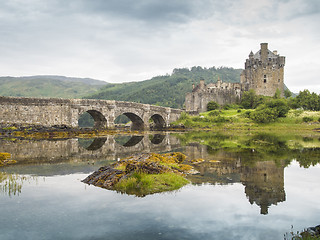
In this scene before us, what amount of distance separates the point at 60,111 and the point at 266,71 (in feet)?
164

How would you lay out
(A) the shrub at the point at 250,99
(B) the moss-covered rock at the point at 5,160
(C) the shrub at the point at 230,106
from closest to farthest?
1. (B) the moss-covered rock at the point at 5,160
2. (A) the shrub at the point at 250,99
3. (C) the shrub at the point at 230,106

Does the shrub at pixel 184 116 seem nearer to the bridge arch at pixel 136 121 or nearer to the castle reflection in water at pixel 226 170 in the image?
the bridge arch at pixel 136 121

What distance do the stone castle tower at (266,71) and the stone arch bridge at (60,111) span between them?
101 ft

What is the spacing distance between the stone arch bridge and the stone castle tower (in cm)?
3083

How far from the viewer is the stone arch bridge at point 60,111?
36719mm

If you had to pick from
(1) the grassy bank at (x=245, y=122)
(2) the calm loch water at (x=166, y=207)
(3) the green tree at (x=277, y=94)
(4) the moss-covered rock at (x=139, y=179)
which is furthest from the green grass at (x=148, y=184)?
(3) the green tree at (x=277, y=94)

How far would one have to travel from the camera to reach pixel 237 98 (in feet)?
237

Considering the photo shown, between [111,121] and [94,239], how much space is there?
41.5 m

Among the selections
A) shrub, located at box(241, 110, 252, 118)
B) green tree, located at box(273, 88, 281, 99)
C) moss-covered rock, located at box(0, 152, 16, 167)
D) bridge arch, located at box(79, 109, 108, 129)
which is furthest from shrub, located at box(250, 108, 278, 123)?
moss-covered rock, located at box(0, 152, 16, 167)

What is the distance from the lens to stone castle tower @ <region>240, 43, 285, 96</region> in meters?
70.9

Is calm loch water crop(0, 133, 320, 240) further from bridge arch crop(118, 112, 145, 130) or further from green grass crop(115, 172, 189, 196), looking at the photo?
bridge arch crop(118, 112, 145, 130)

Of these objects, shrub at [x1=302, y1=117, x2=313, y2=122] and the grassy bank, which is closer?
the grassy bank

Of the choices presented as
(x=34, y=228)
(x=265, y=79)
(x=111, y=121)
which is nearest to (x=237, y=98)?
(x=265, y=79)

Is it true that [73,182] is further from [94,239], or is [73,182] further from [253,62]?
[253,62]
